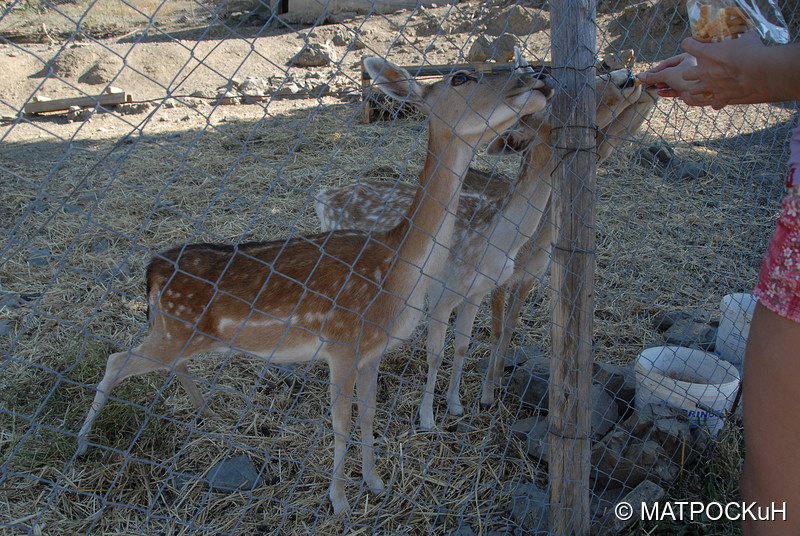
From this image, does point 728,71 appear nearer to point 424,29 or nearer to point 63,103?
point 63,103

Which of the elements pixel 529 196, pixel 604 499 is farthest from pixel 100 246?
pixel 604 499

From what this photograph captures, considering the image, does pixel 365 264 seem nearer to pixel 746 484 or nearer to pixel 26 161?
pixel 746 484

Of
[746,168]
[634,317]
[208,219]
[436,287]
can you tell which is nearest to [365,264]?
[436,287]

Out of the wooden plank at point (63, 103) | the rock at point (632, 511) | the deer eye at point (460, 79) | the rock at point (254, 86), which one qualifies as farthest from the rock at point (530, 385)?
the wooden plank at point (63, 103)

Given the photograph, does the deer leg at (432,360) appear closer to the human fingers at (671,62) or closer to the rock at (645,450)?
the rock at (645,450)

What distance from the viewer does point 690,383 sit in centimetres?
274

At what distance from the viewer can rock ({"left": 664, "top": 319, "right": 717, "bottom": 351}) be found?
3540 mm

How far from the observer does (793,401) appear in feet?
4.19

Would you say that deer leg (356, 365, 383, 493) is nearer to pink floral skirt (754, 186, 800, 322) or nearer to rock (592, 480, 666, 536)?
rock (592, 480, 666, 536)

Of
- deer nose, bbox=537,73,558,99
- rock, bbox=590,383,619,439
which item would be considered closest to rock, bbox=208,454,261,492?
rock, bbox=590,383,619,439

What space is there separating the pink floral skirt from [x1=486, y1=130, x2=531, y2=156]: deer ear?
165 cm

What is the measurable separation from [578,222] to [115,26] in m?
17.1

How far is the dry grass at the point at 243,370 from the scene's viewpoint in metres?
2.39

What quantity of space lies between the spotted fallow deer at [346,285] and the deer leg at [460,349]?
1.90ft
